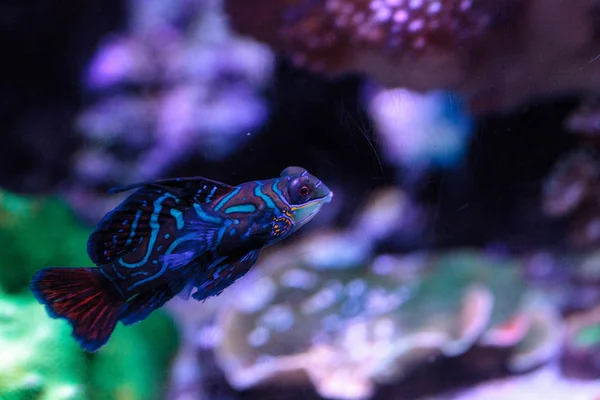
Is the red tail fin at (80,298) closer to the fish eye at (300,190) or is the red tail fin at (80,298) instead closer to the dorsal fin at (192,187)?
the dorsal fin at (192,187)

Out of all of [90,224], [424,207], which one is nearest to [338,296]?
[424,207]

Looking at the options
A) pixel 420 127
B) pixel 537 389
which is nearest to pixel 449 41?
pixel 420 127

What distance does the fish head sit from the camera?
1.13 meters

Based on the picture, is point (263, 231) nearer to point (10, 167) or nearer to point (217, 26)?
point (217, 26)

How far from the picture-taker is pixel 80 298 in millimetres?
1139

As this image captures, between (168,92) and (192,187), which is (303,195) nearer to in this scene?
(192,187)

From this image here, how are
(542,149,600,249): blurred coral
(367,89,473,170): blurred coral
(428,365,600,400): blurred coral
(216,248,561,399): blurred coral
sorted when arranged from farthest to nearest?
(428,365,600,400): blurred coral
(542,149,600,249): blurred coral
(216,248,561,399): blurred coral
(367,89,473,170): blurred coral

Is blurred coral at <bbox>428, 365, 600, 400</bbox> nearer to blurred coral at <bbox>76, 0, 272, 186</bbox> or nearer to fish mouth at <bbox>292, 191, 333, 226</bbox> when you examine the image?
fish mouth at <bbox>292, 191, 333, 226</bbox>

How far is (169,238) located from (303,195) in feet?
1.12

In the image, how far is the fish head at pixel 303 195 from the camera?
1.13 metres

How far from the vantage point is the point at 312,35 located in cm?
147

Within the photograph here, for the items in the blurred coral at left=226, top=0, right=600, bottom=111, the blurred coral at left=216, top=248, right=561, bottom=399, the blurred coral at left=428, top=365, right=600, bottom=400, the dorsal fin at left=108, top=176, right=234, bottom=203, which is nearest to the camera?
the dorsal fin at left=108, top=176, right=234, bottom=203

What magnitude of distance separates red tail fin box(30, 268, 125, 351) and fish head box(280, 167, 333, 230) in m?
0.49

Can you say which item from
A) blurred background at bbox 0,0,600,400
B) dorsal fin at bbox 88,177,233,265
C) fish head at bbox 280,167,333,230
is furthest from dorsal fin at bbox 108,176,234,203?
blurred background at bbox 0,0,600,400
